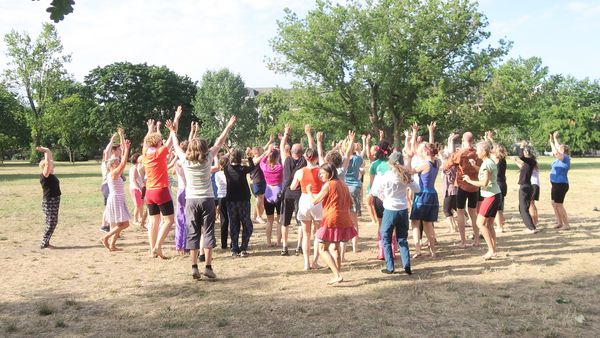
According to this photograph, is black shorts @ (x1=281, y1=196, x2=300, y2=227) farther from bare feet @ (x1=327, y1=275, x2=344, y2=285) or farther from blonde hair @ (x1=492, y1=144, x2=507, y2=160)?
blonde hair @ (x1=492, y1=144, x2=507, y2=160)

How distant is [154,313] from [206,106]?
6659cm

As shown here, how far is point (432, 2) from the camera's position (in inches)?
1425

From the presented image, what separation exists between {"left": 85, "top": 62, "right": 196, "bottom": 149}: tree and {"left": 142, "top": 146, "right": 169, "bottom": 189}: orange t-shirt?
53746 millimetres

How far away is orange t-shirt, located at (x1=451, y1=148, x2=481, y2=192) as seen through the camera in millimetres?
8352

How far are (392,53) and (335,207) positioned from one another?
31.1 meters

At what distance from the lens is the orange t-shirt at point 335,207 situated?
6508 mm

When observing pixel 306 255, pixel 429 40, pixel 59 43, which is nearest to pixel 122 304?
pixel 306 255

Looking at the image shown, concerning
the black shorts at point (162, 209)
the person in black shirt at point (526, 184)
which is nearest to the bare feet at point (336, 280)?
the black shorts at point (162, 209)

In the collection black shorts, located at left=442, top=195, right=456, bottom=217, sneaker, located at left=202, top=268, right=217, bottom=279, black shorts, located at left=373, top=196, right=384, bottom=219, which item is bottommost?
sneaker, located at left=202, top=268, right=217, bottom=279

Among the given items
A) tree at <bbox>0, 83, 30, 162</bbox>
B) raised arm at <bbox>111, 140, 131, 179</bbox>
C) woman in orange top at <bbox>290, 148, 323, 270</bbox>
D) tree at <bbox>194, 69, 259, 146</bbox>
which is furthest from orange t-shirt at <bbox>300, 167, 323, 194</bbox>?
tree at <bbox>194, 69, 259, 146</bbox>

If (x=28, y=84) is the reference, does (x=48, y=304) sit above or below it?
below

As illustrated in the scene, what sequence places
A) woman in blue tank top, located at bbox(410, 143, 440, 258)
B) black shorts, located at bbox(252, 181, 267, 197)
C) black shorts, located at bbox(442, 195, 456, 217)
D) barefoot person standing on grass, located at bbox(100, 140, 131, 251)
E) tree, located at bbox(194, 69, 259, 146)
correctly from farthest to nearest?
tree, located at bbox(194, 69, 259, 146) < black shorts, located at bbox(252, 181, 267, 197) < black shorts, located at bbox(442, 195, 456, 217) < barefoot person standing on grass, located at bbox(100, 140, 131, 251) < woman in blue tank top, located at bbox(410, 143, 440, 258)

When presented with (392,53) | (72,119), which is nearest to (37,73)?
(72,119)

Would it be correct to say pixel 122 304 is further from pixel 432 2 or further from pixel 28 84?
pixel 28 84
